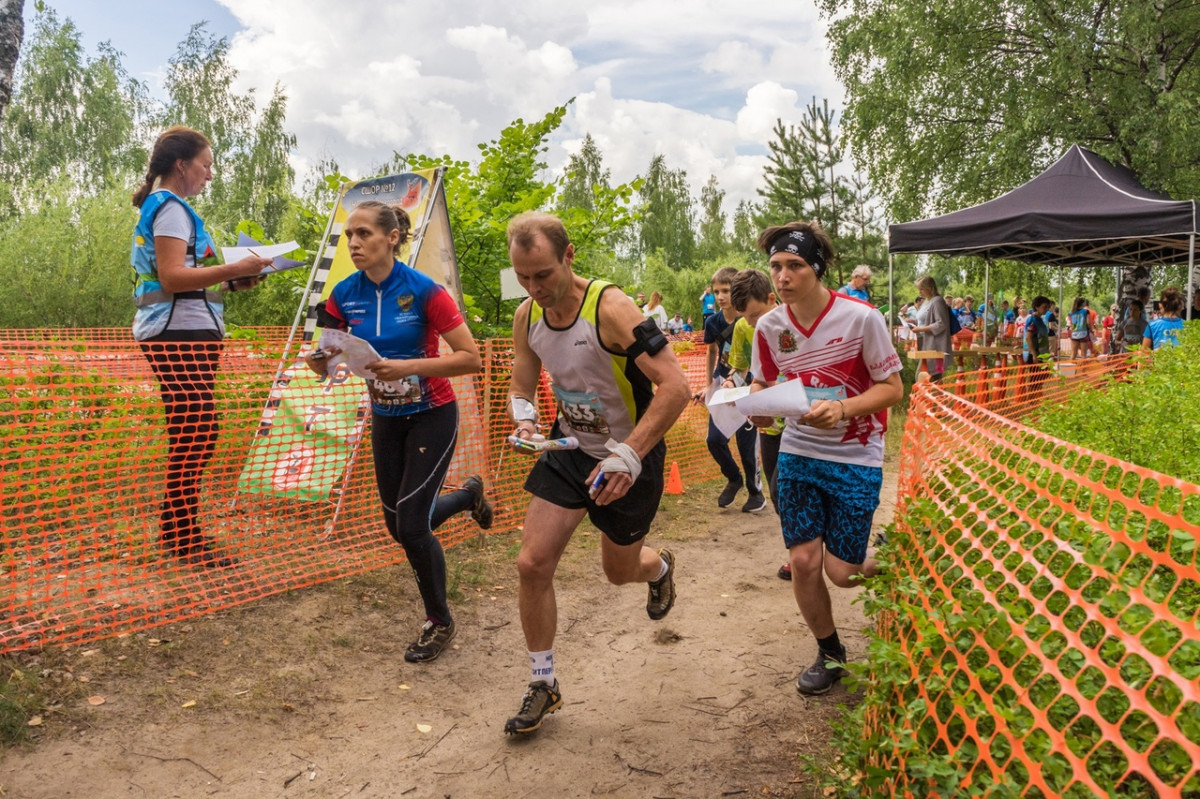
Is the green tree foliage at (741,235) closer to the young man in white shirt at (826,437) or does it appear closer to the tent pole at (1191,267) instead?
the tent pole at (1191,267)

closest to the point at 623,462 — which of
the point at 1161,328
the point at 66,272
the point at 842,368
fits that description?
the point at 842,368

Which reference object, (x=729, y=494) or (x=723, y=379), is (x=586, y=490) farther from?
(x=729, y=494)

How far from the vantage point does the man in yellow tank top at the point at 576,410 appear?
312cm

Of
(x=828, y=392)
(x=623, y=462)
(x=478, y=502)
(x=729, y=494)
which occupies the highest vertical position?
(x=828, y=392)

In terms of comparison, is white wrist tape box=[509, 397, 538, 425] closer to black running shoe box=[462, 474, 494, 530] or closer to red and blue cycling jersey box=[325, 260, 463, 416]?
red and blue cycling jersey box=[325, 260, 463, 416]

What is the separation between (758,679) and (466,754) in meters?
1.43

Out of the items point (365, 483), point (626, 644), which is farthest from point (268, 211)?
point (626, 644)

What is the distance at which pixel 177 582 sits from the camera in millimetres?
4449

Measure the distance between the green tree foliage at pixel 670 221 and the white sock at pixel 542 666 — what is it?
46245 millimetres

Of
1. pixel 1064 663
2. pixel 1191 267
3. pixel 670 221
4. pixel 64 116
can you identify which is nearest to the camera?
pixel 1064 663

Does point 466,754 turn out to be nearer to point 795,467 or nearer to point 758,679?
point 758,679

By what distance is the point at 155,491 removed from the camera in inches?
195

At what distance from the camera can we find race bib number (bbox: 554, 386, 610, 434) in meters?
3.38

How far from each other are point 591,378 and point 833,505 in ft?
4.06
